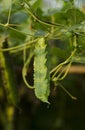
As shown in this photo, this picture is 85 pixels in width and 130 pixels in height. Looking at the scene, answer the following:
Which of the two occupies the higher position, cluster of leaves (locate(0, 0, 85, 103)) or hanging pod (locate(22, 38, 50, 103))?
cluster of leaves (locate(0, 0, 85, 103))

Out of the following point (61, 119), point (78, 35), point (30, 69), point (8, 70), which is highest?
point (78, 35)

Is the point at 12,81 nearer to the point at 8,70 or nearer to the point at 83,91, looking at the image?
the point at 8,70

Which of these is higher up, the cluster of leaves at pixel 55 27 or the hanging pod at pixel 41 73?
the cluster of leaves at pixel 55 27

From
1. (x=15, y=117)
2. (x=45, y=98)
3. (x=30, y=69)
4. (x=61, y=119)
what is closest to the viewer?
(x=45, y=98)

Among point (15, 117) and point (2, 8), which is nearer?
point (2, 8)

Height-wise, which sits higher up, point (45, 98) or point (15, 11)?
point (15, 11)

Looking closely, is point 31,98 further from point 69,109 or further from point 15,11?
point 15,11

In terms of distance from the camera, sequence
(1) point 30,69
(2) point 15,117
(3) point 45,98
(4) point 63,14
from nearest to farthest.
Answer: (3) point 45,98, (4) point 63,14, (1) point 30,69, (2) point 15,117

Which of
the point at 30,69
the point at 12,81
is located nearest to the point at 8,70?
the point at 12,81

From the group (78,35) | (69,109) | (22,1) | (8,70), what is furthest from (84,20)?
(69,109)
